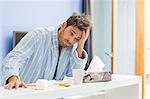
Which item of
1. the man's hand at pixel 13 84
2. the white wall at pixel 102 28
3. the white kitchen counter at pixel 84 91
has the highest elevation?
the white wall at pixel 102 28

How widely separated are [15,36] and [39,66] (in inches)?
71.3

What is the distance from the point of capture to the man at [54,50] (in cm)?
157

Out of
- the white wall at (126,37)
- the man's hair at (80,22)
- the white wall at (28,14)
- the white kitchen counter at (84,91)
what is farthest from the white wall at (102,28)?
the man's hair at (80,22)

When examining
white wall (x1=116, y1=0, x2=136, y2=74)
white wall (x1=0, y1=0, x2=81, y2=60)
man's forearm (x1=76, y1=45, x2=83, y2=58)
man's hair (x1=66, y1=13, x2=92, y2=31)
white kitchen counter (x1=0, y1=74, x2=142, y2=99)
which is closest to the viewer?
white kitchen counter (x1=0, y1=74, x2=142, y2=99)

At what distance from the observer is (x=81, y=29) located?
1554mm

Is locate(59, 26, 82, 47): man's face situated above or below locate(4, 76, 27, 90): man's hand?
above

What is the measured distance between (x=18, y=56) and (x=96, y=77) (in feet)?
1.51

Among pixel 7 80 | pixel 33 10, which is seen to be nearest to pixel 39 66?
pixel 7 80

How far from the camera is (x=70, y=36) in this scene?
158 cm

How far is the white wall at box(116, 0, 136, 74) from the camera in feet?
12.9

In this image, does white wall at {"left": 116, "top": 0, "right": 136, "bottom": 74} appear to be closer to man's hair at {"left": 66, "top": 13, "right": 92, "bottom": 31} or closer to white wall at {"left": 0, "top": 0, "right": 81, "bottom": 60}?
white wall at {"left": 0, "top": 0, "right": 81, "bottom": 60}

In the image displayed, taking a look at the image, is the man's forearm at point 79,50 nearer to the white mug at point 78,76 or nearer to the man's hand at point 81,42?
the man's hand at point 81,42

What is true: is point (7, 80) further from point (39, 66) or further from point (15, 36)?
point (15, 36)

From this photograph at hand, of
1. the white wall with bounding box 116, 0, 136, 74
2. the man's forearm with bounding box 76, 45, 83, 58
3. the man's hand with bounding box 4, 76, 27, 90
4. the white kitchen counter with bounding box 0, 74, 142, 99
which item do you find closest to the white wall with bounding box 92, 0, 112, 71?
the white wall with bounding box 116, 0, 136, 74
